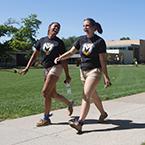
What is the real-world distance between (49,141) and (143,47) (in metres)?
141

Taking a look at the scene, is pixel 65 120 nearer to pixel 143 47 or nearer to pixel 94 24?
pixel 94 24

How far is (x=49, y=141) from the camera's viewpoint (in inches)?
260

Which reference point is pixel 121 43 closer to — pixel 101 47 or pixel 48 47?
pixel 48 47

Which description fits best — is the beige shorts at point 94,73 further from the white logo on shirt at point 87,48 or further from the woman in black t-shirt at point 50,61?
the woman in black t-shirt at point 50,61

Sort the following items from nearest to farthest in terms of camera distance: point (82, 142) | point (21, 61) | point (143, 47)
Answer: point (82, 142)
point (21, 61)
point (143, 47)

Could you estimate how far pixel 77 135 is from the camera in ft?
23.0

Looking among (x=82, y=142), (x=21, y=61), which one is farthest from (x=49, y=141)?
(x=21, y=61)

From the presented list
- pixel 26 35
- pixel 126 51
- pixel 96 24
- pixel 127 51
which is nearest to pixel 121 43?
pixel 127 51

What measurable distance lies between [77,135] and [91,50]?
4.82ft

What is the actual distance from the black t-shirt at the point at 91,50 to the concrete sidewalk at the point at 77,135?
3.67 ft

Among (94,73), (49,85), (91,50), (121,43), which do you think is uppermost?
(121,43)

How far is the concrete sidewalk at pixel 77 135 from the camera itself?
6.61 metres

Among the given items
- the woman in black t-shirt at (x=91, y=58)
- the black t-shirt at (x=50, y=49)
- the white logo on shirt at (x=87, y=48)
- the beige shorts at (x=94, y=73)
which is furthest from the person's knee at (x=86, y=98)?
the black t-shirt at (x=50, y=49)

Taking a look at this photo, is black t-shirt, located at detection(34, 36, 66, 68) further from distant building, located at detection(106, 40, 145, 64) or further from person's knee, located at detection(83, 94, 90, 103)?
distant building, located at detection(106, 40, 145, 64)
